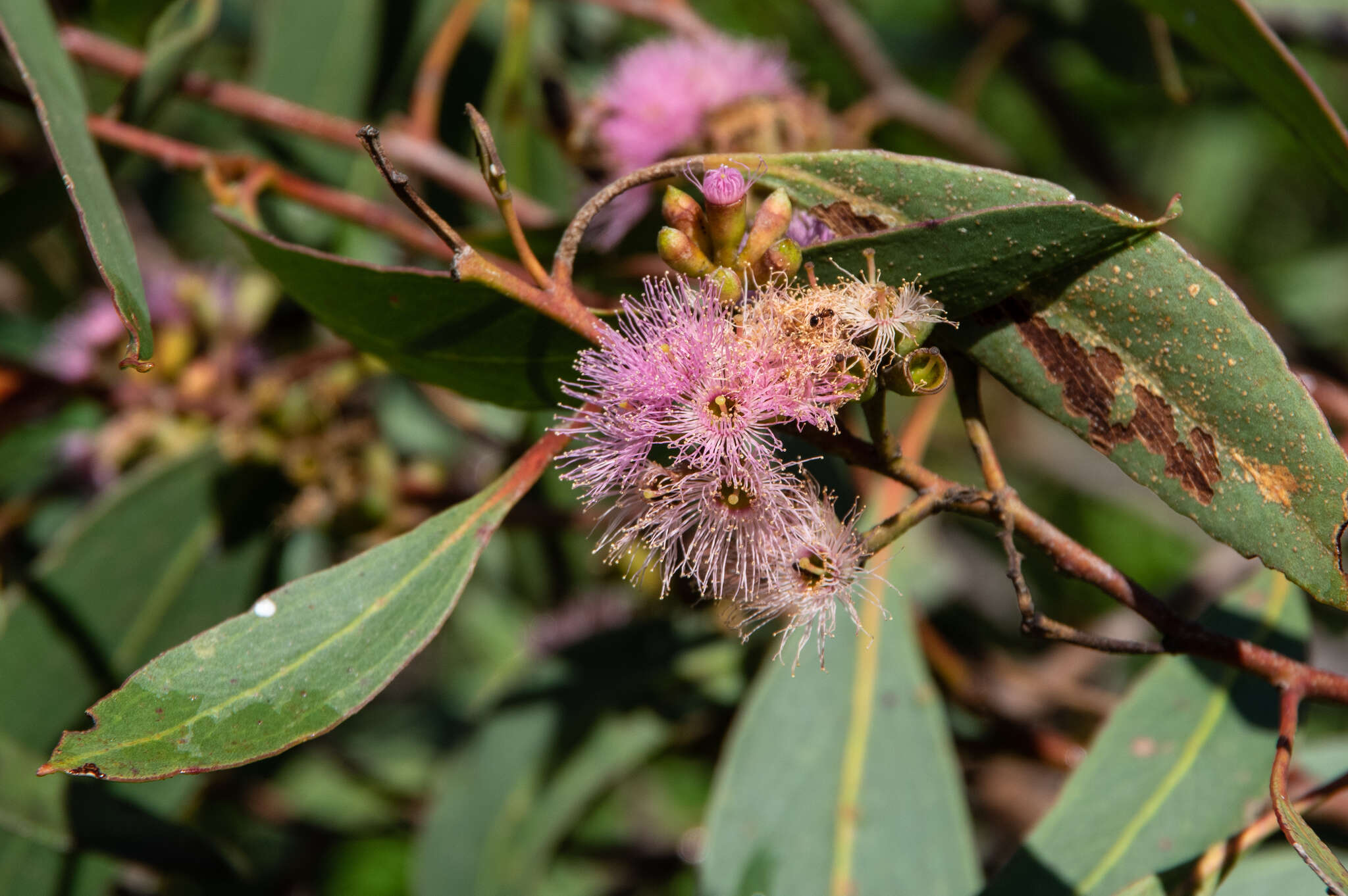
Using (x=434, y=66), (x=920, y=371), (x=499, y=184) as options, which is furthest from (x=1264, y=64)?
(x=434, y=66)

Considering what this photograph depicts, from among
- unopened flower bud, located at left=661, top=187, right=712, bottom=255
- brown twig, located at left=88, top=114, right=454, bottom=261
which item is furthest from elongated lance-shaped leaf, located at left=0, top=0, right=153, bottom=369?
unopened flower bud, located at left=661, top=187, right=712, bottom=255

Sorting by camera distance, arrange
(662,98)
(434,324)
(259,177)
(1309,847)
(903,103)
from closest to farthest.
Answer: (1309,847)
(434,324)
(259,177)
(662,98)
(903,103)

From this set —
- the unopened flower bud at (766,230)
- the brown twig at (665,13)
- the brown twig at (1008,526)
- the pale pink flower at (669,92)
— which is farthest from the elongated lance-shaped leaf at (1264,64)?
the brown twig at (665,13)

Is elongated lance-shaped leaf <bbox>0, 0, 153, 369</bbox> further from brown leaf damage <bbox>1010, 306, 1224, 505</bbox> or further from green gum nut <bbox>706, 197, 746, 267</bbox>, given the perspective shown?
brown leaf damage <bbox>1010, 306, 1224, 505</bbox>

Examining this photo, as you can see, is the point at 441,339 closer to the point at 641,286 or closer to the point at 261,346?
the point at 641,286

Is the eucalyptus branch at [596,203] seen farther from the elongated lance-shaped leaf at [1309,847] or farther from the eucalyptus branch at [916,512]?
the elongated lance-shaped leaf at [1309,847]

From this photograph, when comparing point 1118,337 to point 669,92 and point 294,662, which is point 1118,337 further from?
point 669,92

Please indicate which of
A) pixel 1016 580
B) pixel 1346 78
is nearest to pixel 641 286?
pixel 1016 580

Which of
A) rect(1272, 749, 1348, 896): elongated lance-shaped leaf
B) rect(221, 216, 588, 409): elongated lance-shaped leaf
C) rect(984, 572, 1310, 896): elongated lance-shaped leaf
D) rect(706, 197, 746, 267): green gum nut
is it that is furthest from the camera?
A: rect(984, 572, 1310, 896): elongated lance-shaped leaf
